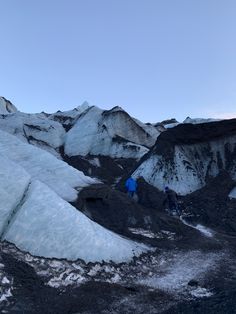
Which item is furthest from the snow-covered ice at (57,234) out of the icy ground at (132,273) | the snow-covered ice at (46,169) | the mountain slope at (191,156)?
the mountain slope at (191,156)

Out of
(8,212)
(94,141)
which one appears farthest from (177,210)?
(94,141)

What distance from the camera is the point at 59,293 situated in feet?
38.0

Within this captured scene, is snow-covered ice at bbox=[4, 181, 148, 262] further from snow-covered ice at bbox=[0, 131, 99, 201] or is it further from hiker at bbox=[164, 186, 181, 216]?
hiker at bbox=[164, 186, 181, 216]

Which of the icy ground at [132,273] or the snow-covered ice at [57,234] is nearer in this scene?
the icy ground at [132,273]

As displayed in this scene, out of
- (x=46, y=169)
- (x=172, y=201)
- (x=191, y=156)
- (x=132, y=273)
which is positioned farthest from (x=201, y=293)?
(x=191, y=156)

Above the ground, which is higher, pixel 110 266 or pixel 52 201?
pixel 52 201

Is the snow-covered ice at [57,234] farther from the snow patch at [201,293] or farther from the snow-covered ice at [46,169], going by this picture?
the snow patch at [201,293]

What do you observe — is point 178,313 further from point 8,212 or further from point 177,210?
point 177,210

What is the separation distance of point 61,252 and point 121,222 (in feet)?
20.5

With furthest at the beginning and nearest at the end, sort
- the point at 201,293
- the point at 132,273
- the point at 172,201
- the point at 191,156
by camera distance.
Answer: the point at 191,156
the point at 172,201
the point at 132,273
the point at 201,293

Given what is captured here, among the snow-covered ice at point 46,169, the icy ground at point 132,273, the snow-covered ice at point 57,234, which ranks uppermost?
the snow-covered ice at point 46,169

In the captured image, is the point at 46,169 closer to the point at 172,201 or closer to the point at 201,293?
the point at 172,201

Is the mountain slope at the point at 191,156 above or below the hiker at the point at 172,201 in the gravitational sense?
above

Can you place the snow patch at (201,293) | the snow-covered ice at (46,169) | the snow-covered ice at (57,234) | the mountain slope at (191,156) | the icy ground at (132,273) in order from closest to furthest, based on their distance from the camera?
the snow patch at (201,293)
the icy ground at (132,273)
the snow-covered ice at (57,234)
the snow-covered ice at (46,169)
the mountain slope at (191,156)
